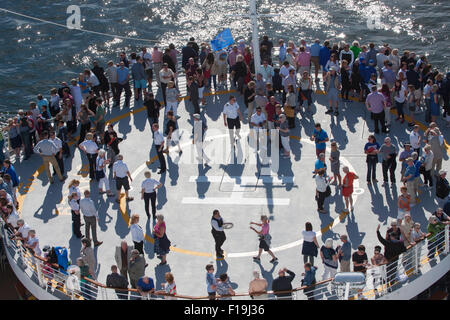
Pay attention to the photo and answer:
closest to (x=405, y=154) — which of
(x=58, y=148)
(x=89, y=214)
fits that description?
(x=89, y=214)

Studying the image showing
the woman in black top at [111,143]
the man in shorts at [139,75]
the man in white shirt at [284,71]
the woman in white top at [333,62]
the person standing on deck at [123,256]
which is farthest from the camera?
the man in shorts at [139,75]

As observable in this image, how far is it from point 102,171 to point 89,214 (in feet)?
7.94

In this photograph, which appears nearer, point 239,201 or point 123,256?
point 123,256

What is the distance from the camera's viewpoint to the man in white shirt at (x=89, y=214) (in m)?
20.3

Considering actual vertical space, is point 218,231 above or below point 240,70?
below

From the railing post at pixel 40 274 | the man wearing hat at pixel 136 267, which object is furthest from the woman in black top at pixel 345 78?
the railing post at pixel 40 274

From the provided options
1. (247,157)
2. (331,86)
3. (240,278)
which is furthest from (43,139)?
(331,86)

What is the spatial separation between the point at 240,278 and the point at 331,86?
895 cm

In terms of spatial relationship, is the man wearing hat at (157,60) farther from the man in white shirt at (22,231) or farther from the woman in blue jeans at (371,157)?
the man in white shirt at (22,231)

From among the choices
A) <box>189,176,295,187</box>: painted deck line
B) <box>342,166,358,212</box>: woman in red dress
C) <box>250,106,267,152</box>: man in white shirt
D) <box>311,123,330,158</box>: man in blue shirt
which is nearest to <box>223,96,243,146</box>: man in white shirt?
<box>250,106,267,152</box>: man in white shirt

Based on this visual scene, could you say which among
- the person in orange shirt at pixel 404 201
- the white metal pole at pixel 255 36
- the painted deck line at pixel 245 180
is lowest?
the painted deck line at pixel 245 180

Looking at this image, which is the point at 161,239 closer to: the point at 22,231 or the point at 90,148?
the point at 22,231

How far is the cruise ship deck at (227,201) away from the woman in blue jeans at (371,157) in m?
0.33

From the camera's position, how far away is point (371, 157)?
73.3 feet
